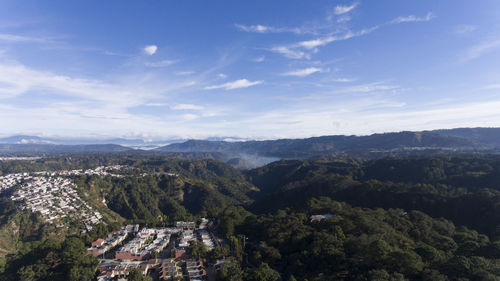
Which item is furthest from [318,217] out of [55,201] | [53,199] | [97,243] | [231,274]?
[53,199]

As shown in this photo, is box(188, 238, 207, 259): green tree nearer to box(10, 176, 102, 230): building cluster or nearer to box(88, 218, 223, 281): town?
box(88, 218, 223, 281): town

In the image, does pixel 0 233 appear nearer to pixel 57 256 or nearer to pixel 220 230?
pixel 57 256

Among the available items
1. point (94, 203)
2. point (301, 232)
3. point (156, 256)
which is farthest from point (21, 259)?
point (94, 203)

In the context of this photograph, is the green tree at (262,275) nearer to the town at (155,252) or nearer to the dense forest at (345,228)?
the dense forest at (345,228)

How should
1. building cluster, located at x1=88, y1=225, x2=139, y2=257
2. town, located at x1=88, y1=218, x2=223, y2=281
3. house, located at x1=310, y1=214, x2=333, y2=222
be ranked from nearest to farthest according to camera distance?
town, located at x1=88, y1=218, x2=223, y2=281, building cluster, located at x1=88, y1=225, x2=139, y2=257, house, located at x1=310, y1=214, x2=333, y2=222

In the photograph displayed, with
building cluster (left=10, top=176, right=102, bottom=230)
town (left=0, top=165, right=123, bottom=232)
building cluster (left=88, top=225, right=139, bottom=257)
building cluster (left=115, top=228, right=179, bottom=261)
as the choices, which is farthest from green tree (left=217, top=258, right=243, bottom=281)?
building cluster (left=10, top=176, right=102, bottom=230)

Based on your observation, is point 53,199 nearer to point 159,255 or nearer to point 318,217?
point 159,255
